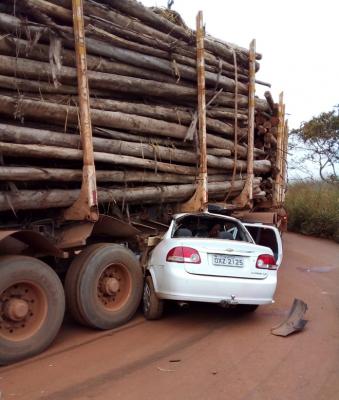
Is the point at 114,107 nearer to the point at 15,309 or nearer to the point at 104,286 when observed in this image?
the point at 104,286

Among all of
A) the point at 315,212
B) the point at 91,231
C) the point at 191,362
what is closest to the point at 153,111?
the point at 91,231

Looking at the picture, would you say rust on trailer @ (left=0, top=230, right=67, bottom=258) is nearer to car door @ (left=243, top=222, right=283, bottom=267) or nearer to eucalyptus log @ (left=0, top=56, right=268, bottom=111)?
eucalyptus log @ (left=0, top=56, right=268, bottom=111)

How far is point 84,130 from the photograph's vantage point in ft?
22.6

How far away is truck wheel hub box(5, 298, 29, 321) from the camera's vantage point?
5.47 m

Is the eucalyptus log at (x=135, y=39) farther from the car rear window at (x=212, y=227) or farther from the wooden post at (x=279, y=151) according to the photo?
the wooden post at (x=279, y=151)

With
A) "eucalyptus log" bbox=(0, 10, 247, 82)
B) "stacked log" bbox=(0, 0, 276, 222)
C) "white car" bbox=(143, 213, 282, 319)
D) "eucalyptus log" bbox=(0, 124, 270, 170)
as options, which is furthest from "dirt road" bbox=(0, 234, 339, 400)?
"eucalyptus log" bbox=(0, 10, 247, 82)

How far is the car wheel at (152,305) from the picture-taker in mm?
7047

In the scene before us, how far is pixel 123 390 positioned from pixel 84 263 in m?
2.25

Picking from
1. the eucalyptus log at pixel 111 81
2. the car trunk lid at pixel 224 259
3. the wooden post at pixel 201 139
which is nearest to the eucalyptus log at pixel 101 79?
the eucalyptus log at pixel 111 81

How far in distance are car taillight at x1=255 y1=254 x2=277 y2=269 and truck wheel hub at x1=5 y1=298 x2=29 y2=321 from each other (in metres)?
3.16

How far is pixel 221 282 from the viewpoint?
22.1 feet

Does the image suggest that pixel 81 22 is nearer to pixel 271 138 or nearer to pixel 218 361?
pixel 218 361

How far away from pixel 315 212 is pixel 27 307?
15968 millimetres

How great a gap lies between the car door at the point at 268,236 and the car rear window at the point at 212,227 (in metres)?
0.89
